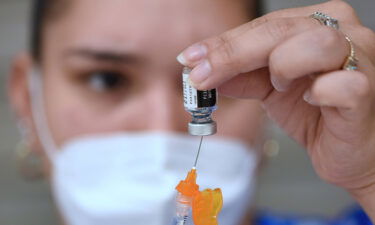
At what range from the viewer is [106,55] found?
1278 millimetres

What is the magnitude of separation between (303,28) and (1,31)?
1801 millimetres

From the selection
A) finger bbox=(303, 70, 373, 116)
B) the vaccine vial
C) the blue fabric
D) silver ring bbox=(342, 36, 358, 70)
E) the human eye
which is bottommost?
the blue fabric

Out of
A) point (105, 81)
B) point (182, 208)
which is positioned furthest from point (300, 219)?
point (182, 208)

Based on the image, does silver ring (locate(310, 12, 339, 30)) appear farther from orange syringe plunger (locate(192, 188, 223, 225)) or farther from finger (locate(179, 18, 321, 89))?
orange syringe plunger (locate(192, 188, 223, 225))

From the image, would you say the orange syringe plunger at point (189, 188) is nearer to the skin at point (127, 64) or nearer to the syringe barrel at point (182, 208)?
the syringe barrel at point (182, 208)

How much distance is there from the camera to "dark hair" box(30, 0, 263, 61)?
54.0 inches

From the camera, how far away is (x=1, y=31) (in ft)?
6.88

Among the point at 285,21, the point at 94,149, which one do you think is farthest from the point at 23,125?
the point at 285,21

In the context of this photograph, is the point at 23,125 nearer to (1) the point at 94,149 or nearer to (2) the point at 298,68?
(1) the point at 94,149

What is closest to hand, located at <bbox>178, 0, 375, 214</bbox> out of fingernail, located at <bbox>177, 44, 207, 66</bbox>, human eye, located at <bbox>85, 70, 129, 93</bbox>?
fingernail, located at <bbox>177, 44, 207, 66</bbox>

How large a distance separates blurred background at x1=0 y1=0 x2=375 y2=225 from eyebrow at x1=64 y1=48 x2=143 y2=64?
94 centimetres

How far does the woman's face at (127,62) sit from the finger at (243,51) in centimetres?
57

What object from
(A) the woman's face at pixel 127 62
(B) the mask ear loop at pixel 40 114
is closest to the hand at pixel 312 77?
(A) the woman's face at pixel 127 62

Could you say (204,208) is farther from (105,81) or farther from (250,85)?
(105,81)
